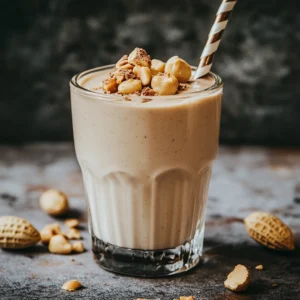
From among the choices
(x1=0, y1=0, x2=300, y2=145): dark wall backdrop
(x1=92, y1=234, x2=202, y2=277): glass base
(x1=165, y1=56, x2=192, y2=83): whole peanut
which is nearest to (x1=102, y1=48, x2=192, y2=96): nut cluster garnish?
(x1=165, y1=56, x2=192, y2=83): whole peanut

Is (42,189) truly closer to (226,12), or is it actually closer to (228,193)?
(228,193)

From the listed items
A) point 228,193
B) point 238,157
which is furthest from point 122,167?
point 238,157

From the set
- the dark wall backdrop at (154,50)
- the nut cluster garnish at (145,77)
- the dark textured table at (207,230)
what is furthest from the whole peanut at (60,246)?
the dark wall backdrop at (154,50)

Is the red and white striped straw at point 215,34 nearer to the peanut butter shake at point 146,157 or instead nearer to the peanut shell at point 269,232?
the peanut butter shake at point 146,157

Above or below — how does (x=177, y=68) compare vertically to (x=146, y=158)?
above

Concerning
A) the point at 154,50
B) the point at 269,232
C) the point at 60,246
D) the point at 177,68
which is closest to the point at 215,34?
the point at 177,68

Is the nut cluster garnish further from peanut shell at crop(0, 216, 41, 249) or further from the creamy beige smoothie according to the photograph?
peanut shell at crop(0, 216, 41, 249)

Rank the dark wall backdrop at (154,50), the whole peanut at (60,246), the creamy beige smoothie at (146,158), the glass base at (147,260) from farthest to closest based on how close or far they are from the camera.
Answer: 1. the dark wall backdrop at (154,50)
2. the whole peanut at (60,246)
3. the glass base at (147,260)
4. the creamy beige smoothie at (146,158)

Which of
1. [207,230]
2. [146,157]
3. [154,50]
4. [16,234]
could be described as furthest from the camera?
[154,50]

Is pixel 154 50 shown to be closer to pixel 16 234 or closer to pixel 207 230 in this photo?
pixel 207 230
